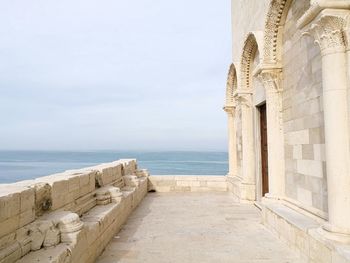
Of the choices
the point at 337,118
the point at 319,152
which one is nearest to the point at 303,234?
the point at 319,152

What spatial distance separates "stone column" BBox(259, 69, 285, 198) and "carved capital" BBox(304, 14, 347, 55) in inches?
91.2

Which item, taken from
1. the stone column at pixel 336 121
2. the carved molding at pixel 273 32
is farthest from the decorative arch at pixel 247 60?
the stone column at pixel 336 121

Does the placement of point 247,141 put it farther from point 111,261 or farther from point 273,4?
point 111,261

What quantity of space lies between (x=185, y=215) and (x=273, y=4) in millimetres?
5098

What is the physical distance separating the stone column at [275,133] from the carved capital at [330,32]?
232cm

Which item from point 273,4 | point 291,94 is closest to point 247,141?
point 291,94

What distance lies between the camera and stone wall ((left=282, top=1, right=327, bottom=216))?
173 inches

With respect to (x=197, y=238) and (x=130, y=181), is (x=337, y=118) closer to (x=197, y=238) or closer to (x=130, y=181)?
(x=197, y=238)

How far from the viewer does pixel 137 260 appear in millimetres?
4375

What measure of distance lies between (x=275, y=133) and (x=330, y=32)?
2.69 metres

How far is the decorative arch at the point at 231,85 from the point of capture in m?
10.6

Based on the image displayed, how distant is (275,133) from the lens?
5.92 metres

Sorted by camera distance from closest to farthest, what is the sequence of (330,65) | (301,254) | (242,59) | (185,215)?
1. (330,65)
2. (301,254)
3. (185,215)
4. (242,59)

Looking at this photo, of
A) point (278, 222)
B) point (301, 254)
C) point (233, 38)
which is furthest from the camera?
point (233, 38)
